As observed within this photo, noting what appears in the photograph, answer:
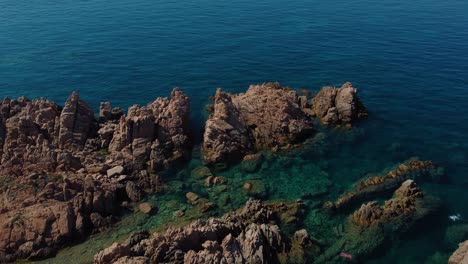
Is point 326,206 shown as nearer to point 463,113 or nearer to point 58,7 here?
point 463,113

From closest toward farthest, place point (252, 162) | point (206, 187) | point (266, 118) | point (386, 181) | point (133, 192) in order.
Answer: point (133, 192) → point (386, 181) → point (206, 187) → point (252, 162) → point (266, 118)

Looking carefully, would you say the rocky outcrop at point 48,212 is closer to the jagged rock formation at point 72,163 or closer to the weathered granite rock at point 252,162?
the jagged rock formation at point 72,163

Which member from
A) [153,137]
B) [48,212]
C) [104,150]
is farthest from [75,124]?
[48,212]

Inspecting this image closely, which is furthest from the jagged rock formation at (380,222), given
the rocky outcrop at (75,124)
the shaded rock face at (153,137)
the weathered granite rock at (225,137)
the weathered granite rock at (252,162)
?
the rocky outcrop at (75,124)

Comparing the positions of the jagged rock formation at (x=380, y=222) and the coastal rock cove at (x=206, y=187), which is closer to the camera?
the coastal rock cove at (x=206, y=187)

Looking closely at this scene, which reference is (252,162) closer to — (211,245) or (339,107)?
(211,245)

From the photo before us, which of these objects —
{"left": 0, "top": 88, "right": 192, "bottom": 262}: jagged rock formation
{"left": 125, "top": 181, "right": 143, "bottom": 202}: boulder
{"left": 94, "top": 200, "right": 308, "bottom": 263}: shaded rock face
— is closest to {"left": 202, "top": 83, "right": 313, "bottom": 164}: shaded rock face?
{"left": 0, "top": 88, "right": 192, "bottom": 262}: jagged rock formation
